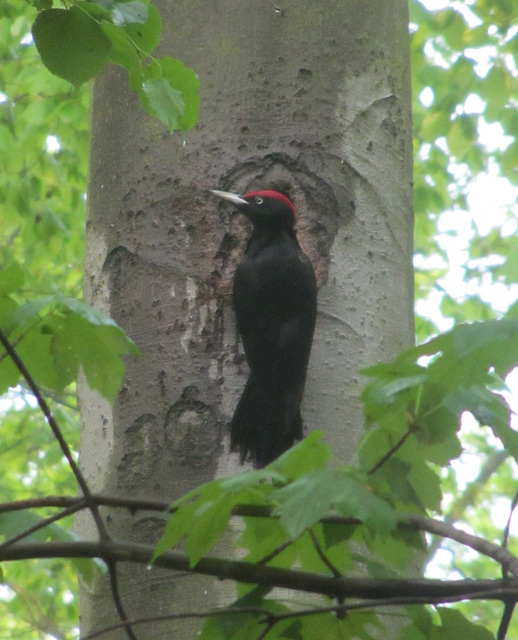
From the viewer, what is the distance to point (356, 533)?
1136 mm

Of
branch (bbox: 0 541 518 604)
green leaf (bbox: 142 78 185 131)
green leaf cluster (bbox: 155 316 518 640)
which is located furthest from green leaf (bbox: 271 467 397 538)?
green leaf (bbox: 142 78 185 131)

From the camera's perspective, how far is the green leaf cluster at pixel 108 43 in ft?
4.16

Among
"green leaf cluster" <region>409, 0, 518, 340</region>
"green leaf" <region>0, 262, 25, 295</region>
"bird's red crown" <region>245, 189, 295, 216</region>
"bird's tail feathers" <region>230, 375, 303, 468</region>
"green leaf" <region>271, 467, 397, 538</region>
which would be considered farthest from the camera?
"green leaf cluster" <region>409, 0, 518, 340</region>

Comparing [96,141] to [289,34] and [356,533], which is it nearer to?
[289,34]

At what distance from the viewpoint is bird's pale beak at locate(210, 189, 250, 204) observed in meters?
2.04

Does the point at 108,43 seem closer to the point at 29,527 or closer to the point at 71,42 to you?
the point at 71,42

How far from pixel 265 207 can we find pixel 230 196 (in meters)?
0.09

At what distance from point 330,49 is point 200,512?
1537 millimetres

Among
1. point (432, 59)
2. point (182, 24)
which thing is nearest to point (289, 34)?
point (182, 24)

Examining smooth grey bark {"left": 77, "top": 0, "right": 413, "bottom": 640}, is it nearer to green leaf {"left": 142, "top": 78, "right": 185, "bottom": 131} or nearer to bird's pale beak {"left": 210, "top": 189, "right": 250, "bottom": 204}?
bird's pale beak {"left": 210, "top": 189, "right": 250, "bottom": 204}

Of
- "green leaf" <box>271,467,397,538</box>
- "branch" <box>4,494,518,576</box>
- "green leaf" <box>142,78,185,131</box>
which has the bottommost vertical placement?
"branch" <box>4,494,518,576</box>

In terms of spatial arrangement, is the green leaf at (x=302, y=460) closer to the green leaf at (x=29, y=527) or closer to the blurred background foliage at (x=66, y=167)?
the green leaf at (x=29, y=527)

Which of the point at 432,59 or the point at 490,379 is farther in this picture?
the point at 432,59

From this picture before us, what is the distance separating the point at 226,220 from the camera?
2055 millimetres
